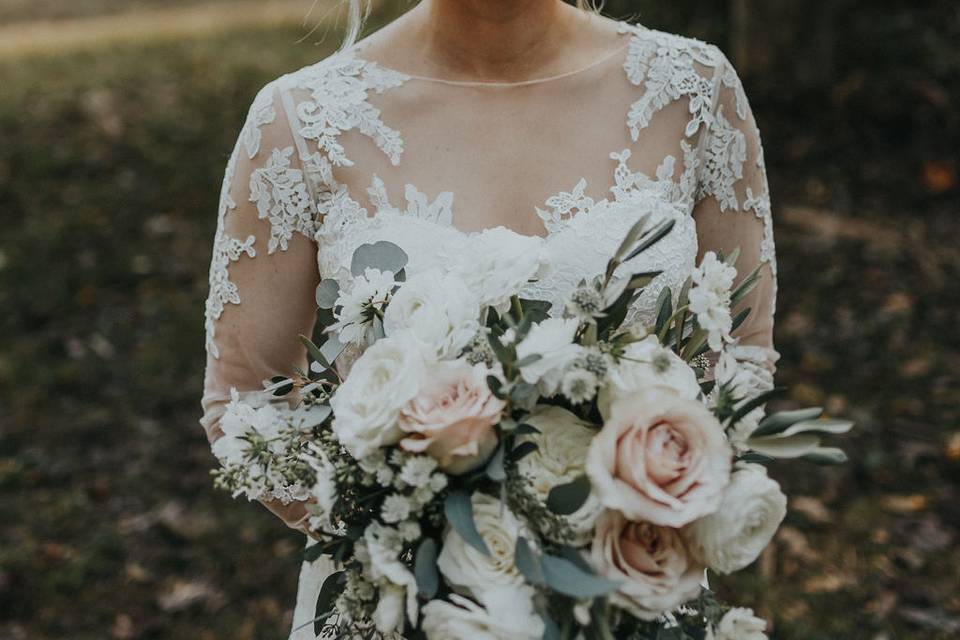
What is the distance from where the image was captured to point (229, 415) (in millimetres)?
1855

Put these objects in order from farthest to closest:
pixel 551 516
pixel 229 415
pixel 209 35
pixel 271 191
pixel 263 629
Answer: pixel 209 35, pixel 263 629, pixel 271 191, pixel 229 415, pixel 551 516

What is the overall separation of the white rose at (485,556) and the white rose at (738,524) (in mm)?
258

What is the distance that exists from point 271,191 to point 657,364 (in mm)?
1166

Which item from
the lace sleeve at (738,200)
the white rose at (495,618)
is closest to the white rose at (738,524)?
the white rose at (495,618)

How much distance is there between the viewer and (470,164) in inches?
97.8

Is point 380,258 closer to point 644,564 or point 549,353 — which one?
point 549,353

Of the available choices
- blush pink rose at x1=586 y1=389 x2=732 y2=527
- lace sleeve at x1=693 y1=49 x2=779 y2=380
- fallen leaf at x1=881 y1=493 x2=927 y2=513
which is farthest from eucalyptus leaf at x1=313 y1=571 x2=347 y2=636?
fallen leaf at x1=881 y1=493 x2=927 y2=513

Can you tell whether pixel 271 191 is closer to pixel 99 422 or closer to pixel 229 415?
pixel 229 415

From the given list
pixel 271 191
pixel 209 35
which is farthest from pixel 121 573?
pixel 209 35

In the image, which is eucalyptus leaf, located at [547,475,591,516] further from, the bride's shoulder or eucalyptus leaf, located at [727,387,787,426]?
the bride's shoulder

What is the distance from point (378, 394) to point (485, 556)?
0.92 ft

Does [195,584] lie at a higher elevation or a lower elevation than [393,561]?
lower

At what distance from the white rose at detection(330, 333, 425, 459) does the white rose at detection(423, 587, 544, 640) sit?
26cm

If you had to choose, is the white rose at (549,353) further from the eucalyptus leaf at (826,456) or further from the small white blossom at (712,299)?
the eucalyptus leaf at (826,456)
